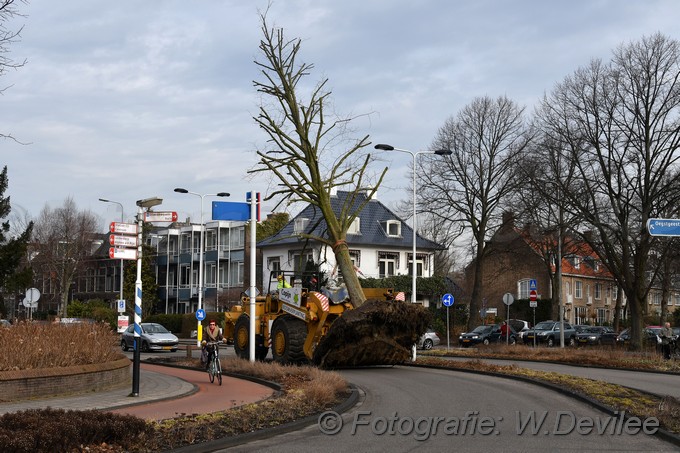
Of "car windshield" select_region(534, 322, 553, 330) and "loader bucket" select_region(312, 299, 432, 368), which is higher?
"loader bucket" select_region(312, 299, 432, 368)

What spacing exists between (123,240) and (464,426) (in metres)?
7.55

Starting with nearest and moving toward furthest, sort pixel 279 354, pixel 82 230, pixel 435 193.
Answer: pixel 279 354
pixel 435 193
pixel 82 230

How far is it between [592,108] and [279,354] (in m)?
20.2

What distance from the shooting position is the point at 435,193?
4766 cm

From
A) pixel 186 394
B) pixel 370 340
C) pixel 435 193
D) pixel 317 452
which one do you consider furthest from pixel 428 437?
pixel 435 193

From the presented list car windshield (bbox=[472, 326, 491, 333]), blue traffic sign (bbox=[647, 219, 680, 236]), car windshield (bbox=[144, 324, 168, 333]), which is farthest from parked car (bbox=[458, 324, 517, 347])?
blue traffic sign (bbox=[647, 219, 680, 236])

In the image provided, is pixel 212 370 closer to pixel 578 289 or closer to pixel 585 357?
pixel 585 357

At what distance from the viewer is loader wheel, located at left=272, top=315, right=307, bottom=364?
873 inches

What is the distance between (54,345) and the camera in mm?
15531

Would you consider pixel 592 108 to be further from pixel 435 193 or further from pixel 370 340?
pixel 370 340

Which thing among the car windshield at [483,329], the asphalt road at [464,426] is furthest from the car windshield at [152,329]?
the asphalt road at [464,426]

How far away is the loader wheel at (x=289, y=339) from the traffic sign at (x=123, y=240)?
25.0ft

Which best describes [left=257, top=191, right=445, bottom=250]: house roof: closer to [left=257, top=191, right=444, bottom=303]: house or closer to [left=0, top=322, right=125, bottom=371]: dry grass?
[left=257, top=191, right=444, bottom=303]: house

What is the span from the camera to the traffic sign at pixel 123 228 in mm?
15305
